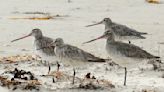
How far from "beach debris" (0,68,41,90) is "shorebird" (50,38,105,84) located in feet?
2.22

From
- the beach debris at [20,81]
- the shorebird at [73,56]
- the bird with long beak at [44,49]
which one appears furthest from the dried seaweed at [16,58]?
the beach debris at [20,81]

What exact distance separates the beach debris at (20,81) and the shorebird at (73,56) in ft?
2.22

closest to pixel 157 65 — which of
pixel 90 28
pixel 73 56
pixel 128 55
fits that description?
pixel 128 55

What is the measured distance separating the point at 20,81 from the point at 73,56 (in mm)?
1001

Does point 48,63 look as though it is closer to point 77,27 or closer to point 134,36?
point 134,36

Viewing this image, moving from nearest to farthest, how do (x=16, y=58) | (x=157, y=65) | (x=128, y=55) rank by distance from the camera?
(x=128, y=55)
(x=157, y=65)
(x=16, y=58)

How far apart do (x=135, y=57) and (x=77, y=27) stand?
5.26m

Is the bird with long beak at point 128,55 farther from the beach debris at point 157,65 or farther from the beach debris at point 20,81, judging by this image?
the beach debris at point 20,81

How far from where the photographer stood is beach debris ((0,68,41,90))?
8773 mm

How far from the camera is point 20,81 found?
353 inches

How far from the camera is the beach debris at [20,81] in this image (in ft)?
28.8

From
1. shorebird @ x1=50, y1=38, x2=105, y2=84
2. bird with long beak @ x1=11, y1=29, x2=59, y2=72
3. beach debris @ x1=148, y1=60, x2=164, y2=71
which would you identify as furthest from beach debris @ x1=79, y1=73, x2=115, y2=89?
beach debris @ x1=148, y1=60, x2=164, y2=71

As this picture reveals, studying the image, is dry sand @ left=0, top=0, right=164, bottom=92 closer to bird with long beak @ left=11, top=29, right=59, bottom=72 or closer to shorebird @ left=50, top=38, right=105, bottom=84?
bird with long beak @ left=11, top=29, right=59, bottom=72

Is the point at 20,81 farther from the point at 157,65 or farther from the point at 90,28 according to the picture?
the point at 90,28
